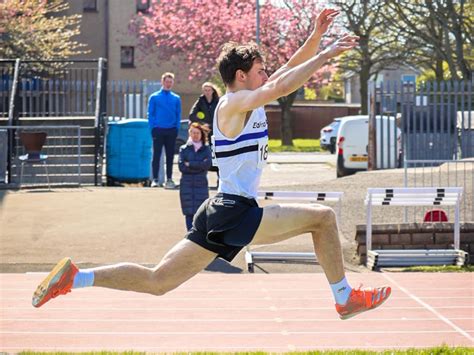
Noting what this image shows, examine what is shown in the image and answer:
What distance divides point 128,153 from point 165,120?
A: 1682mm

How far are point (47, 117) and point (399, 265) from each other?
12676 mm

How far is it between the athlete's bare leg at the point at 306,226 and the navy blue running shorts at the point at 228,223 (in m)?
0.06

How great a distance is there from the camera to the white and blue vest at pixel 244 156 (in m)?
7.00

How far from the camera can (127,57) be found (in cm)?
5869

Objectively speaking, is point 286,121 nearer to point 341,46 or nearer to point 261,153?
point 261,153

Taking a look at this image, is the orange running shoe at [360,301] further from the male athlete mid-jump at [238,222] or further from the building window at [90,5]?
the building window at [90,5]

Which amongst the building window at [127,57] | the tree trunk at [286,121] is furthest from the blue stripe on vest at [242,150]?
the building window at [127,57]

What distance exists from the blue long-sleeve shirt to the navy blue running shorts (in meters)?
13.0

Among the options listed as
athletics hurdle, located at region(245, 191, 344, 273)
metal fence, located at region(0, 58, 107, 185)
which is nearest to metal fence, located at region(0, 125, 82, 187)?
metal fence, located at region(0, 58, 107, 185)

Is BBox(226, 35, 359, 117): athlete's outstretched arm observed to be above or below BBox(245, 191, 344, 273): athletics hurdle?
above

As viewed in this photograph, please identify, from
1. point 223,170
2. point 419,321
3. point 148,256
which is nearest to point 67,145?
point 148,256

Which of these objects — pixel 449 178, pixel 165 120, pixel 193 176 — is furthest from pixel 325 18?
pixel 165 120

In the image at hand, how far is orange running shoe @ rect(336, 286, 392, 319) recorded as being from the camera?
7.06 meters

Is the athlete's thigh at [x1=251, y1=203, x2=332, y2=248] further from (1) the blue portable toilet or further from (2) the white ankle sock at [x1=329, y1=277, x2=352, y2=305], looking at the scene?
(1) the blue portable toilet
